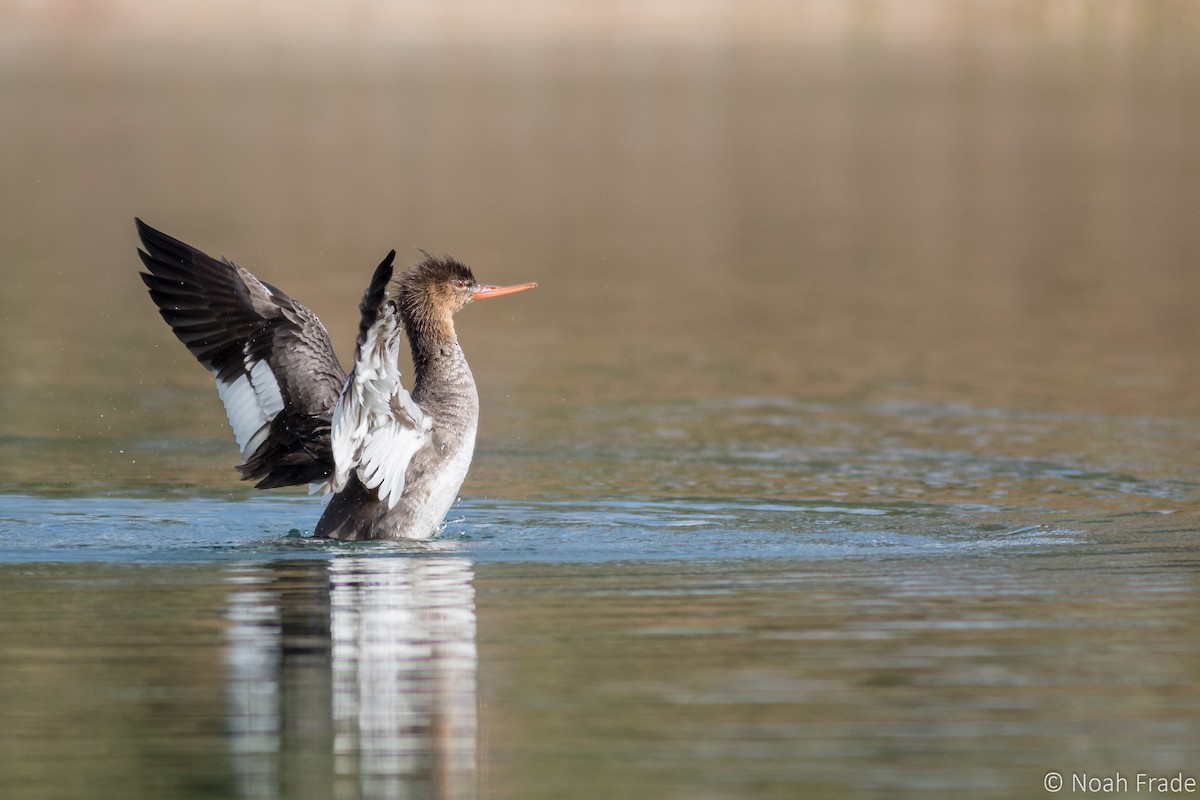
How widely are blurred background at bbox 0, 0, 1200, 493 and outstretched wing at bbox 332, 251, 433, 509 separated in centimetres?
232

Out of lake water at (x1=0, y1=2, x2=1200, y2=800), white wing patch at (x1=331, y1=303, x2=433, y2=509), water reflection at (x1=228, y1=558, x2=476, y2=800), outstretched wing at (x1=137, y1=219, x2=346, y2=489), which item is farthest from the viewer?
outstretched wing at (x1=137, y1=219, x2=346, y2=489)

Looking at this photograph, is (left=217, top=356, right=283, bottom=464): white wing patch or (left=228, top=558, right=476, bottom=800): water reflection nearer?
(left=228, top=558, right=476, bottom=800): water reflection

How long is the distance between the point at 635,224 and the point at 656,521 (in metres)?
25.1

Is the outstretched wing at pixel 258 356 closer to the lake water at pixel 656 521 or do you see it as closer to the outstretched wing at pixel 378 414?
the outstretched wing at pixel 378 414

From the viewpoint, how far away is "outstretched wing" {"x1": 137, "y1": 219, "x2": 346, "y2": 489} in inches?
487

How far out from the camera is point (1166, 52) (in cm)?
10438

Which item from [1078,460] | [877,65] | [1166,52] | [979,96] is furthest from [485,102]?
[1078,460]

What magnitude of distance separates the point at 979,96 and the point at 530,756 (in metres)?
68.3

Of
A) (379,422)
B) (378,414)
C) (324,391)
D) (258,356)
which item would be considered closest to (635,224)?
(258,356)

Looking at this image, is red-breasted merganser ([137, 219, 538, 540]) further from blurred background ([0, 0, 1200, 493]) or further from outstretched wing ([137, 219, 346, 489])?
blurred background ([0, 0, 1200, 493])

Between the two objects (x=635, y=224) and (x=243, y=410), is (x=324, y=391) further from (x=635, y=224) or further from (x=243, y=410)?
(x=635, y=224)

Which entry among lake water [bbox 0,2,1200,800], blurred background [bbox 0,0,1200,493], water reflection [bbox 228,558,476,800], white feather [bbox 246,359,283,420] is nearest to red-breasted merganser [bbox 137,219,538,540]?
white feather [bbox 246,359,283,420]

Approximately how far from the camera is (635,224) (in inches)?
1480

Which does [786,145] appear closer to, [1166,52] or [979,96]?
[979,96]
